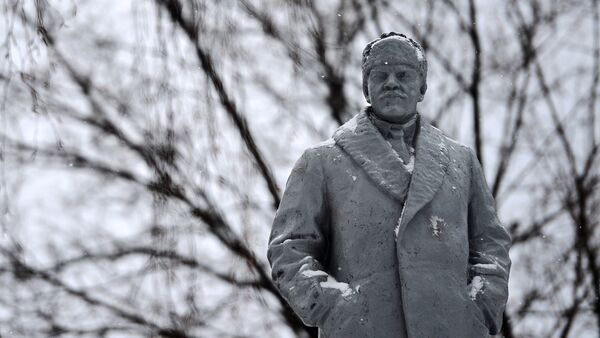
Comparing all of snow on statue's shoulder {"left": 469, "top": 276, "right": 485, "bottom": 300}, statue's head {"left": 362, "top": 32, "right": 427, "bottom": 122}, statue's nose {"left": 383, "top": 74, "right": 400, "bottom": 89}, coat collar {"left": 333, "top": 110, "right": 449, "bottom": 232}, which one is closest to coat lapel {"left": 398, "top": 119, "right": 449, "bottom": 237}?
coat collar {"left": 333, "top": 110, "right": 449, "bottom": 232}

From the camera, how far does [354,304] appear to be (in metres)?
3.64

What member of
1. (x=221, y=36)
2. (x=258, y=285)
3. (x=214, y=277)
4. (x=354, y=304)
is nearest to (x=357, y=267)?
(x=354, y=304)

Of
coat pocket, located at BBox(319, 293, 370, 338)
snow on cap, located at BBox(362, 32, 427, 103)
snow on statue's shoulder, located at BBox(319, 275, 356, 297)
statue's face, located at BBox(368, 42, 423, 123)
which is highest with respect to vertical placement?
snow on cap, located at BBox(362, 32, 427, 103)

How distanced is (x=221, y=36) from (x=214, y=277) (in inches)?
192

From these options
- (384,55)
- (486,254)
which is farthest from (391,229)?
(384,55)

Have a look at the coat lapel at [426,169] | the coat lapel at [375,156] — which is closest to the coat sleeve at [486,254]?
the coat lapel at [426,169]

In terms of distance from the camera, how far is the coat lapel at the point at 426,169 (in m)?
3.74

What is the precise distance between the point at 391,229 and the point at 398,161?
0.28m

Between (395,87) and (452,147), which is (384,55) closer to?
(395,87)

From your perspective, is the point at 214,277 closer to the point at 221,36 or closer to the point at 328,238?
the point at 221,36

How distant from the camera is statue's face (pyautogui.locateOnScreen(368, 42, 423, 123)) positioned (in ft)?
12.9

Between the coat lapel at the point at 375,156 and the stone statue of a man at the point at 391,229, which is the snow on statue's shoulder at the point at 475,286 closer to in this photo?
the stone statue of a man at the point at 391,229

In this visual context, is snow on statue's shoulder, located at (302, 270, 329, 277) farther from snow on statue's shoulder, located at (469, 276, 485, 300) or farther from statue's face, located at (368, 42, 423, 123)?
statue's face, located at (368, 42, 423, 123)

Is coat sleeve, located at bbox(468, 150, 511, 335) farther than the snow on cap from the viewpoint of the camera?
No
